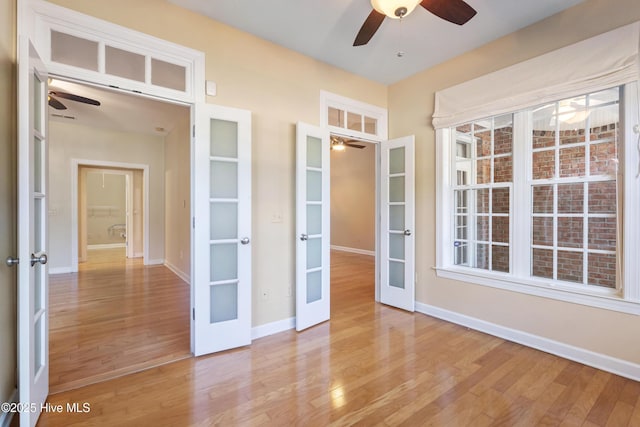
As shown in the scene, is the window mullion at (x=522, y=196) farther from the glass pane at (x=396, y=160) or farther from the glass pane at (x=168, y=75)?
the glass pane at (x=168, y=75)

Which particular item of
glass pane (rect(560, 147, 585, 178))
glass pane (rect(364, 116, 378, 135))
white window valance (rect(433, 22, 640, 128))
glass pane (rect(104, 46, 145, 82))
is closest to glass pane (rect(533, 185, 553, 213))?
glass pane (rect(560, 147, 585, 178))

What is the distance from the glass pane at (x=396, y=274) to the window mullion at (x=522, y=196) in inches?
49.9

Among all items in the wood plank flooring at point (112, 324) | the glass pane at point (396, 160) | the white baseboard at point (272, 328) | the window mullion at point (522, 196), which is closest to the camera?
the wood plank flooring at point (112, 324)

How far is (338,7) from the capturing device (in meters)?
2.48

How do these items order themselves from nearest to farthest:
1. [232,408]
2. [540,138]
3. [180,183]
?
1. [232,408]
2. [540,138]
3. [180,183]

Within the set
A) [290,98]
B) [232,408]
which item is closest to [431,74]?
[290,98]

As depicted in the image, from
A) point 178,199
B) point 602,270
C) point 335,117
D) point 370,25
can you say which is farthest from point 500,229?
point 178,199

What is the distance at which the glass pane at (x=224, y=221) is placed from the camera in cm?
262

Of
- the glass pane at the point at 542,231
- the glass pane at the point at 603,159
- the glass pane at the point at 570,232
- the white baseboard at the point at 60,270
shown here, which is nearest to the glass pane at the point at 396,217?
the glass pane at the point at 542,231

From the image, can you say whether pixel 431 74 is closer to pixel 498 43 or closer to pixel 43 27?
pixel 498 43

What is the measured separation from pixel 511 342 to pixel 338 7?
134 inches

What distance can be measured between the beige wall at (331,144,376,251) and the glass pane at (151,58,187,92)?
5657 millimetres

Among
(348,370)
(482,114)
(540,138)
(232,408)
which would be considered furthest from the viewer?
(482,114)

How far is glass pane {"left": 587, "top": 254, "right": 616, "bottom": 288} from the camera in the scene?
244 cm
